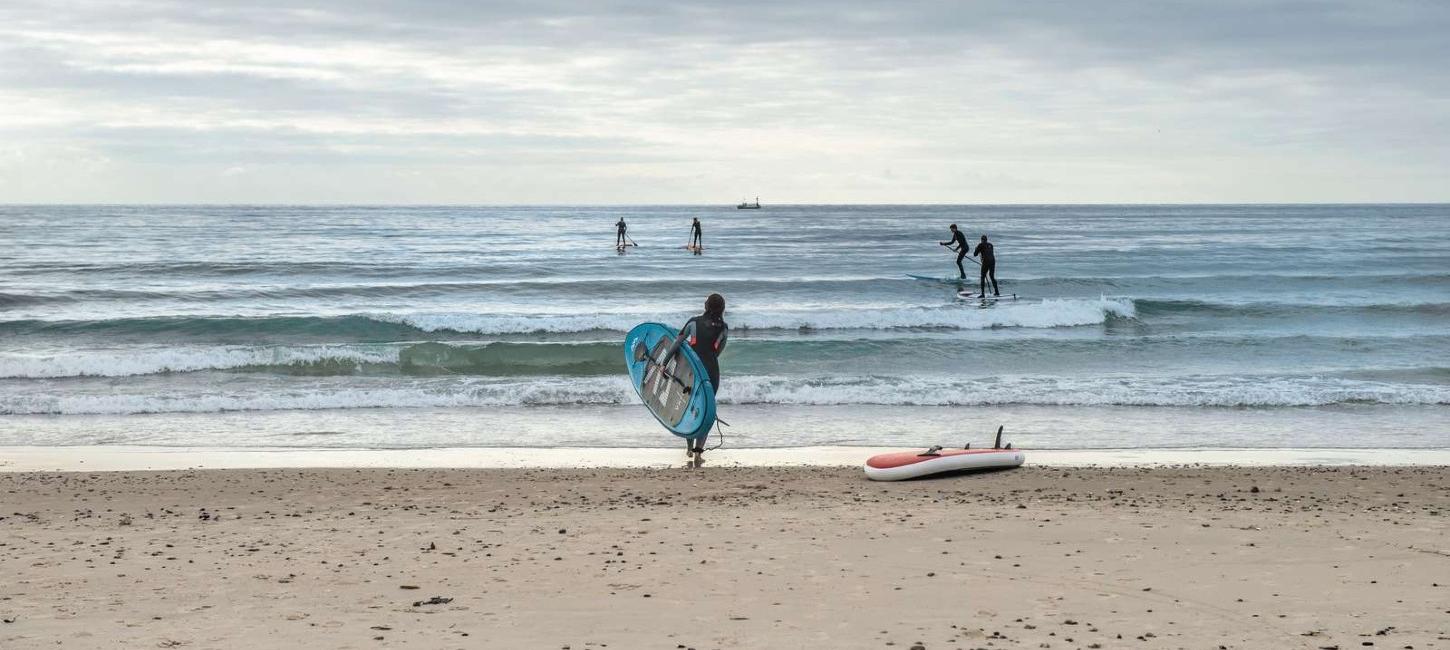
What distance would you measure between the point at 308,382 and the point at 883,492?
9.87m

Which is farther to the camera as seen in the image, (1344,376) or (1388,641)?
(1344,376)

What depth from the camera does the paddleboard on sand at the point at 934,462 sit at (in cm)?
891

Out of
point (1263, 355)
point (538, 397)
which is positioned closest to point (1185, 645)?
point (538, 397)

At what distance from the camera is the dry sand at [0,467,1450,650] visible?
4766 mm

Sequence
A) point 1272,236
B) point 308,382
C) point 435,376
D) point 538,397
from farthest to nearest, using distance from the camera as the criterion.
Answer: point 1272,236
point 435,376
point 308,382
point 538,397

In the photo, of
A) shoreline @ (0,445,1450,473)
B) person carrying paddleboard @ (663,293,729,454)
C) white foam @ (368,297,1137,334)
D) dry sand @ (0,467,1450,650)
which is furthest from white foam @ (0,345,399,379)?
person carrying paddleboard @ (663,293,729,454)

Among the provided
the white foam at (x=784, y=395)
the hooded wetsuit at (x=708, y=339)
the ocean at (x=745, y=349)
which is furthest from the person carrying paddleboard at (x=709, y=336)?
the white foam at (x=784, y=395)

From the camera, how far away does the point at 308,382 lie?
15695 millimetres

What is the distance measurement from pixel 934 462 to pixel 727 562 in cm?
344

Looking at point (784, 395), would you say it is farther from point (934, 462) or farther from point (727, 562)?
point (727, 562)

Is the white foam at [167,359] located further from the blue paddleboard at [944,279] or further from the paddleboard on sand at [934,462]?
the blue paddleboard at [944,279]

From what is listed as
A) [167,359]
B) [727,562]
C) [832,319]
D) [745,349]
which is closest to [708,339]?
[727,562]

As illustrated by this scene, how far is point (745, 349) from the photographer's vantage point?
1958cm

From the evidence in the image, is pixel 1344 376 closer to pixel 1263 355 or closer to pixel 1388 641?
pixel 1263 355
